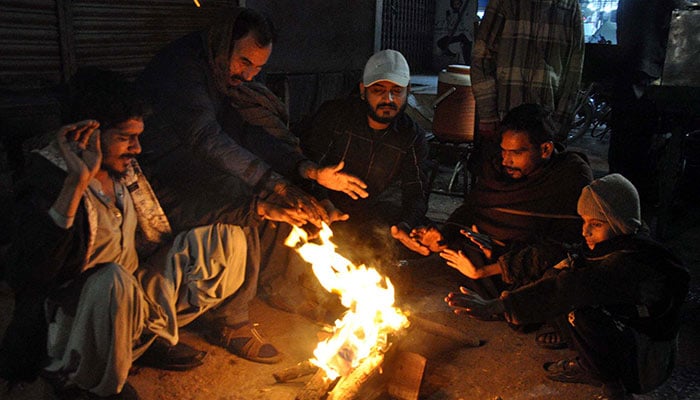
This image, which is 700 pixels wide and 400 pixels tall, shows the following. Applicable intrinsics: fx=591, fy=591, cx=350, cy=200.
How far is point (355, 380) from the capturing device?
10.7ft

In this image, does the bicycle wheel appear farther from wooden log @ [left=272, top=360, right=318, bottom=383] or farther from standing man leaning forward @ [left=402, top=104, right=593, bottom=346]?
wooden log @ [left=272, top=360, right=318, bottom=383]

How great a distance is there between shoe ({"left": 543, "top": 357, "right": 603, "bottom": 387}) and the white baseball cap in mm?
2574

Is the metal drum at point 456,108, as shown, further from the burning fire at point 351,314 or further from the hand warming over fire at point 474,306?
the hand warming over fire at point 474,306

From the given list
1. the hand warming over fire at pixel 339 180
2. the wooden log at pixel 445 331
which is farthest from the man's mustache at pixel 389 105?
the wooden log at pixel 445 331

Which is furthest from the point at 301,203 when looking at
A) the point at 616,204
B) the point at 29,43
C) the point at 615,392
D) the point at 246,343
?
the point at 29,43

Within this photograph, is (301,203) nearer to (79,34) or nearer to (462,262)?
(462,262)

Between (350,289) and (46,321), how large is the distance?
5.97 ft

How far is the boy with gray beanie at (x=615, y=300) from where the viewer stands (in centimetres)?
330

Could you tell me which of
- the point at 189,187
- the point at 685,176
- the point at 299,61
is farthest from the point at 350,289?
the point at 685,176

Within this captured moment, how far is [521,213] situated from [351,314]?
1.79 meters

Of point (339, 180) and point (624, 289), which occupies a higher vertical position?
point (339, 180)

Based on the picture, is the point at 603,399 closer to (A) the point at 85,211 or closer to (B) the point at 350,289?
(B) the point at 350,289

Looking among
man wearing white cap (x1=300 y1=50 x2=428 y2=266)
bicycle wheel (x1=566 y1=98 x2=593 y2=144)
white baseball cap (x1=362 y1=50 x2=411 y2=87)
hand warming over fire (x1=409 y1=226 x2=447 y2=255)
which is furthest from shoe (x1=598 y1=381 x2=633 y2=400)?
bicycle wheel (x1=566 y1=98 x2=593 y2=144)

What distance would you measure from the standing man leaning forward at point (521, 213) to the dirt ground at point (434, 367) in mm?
333
